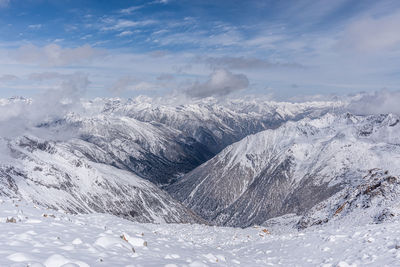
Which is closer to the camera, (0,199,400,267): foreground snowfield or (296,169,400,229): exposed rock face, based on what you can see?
(0,199,400,267): foreground snowfield

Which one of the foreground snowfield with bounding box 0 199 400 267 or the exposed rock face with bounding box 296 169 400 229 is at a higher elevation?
the foreground snowfield with bounding box 0 199 400 267

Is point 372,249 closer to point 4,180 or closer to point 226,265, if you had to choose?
point 226,265

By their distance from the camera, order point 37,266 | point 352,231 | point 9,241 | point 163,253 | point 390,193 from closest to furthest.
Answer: point 37,266 < point 9,241 < point 163,253 < point 352,231 < point 390,193

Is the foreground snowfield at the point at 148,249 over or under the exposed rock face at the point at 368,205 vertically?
over

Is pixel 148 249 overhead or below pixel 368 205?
overhead

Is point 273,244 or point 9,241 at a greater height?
point 9,241

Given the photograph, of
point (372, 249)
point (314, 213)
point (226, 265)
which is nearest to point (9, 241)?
point (226, 265)

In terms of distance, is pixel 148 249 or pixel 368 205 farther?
pixel 368 205

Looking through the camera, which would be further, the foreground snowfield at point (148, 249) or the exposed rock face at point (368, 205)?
the exposed rock face at point (368, 205)

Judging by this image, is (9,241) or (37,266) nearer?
(37,266)

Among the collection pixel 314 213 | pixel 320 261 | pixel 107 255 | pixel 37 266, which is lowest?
pixel 314 213

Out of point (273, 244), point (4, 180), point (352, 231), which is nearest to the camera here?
point (352, 231)
